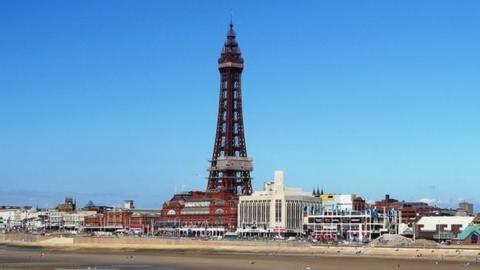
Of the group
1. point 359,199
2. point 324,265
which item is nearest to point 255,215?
point 359,199

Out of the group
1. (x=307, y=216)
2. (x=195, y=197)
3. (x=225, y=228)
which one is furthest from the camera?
(x=195, y=197)

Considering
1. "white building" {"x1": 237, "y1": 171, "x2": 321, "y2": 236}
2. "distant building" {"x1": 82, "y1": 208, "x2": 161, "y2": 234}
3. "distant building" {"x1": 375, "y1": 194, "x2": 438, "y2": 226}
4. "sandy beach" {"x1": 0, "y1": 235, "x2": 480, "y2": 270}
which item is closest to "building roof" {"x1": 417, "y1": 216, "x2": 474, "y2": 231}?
"distant building" {"x1": 375, "y1": 194, "x2": 438, "y2": 226}

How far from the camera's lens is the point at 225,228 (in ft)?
476

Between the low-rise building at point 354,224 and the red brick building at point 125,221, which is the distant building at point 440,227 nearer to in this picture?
the low-rise building at point 354,224

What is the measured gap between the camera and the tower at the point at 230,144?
15375 centimetres

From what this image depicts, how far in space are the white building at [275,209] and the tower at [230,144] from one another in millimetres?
11679

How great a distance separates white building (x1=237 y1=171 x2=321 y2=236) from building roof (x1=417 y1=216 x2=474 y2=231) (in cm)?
2560

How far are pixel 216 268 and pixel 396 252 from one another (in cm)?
2586

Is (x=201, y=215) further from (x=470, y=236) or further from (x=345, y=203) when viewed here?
(x=470, y=236)

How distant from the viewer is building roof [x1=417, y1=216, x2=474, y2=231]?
109188mm

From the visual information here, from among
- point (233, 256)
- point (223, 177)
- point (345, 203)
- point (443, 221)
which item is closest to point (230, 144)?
point (223, 177)

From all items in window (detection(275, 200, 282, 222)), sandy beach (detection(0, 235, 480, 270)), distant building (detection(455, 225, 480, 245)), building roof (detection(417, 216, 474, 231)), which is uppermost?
window (detection(275, 200, 282, 222))

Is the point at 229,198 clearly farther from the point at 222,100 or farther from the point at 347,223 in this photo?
the point at 347,223

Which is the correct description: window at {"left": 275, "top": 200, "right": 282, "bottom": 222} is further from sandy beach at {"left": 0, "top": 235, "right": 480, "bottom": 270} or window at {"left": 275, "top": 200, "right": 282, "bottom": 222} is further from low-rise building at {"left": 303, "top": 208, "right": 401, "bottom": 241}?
sandy beach at {"left": 0, "top": 235, "right": 480, "bottom": 270}
